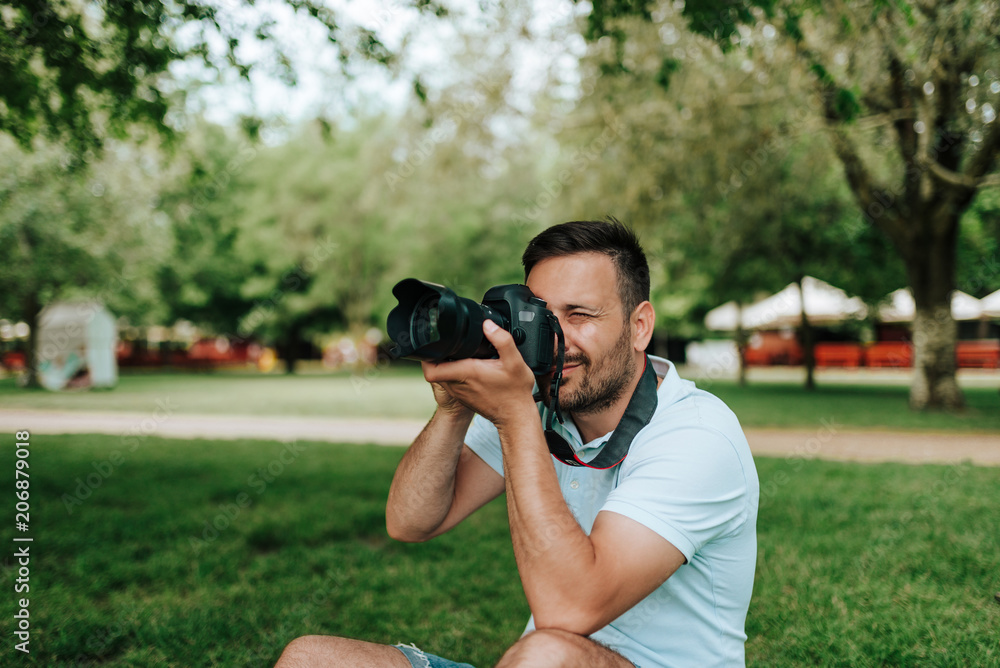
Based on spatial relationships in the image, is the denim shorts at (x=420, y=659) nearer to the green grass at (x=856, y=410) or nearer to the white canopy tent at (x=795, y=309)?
the green grass at (x=856, y=410)

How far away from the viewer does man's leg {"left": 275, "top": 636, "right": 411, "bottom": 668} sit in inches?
60.6

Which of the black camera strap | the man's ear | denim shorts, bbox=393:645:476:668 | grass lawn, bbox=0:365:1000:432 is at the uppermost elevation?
the man's ear

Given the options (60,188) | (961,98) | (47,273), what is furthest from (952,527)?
(47,273)

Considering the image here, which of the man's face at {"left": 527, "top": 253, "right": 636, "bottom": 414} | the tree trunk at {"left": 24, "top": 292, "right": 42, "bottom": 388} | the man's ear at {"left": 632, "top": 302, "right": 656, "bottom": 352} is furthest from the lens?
the tree trunk at {"left": 24, "top": 292, "right": 42, "bottom": 388}

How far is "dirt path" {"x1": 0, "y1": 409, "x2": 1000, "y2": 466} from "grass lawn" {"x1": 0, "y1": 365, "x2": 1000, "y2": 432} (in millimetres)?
705

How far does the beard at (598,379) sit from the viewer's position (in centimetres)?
176

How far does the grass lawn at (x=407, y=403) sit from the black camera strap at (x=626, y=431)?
8.89m

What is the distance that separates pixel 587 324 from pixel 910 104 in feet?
33.6

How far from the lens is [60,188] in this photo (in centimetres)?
1612

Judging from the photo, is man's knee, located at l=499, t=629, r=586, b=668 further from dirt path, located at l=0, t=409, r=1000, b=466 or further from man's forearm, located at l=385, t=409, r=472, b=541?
dirt path, located at l=0, t=409, r=1000, b=466

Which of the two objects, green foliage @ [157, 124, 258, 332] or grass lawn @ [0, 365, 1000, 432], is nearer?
grass lawn @ [0, 365, 1000, 432]

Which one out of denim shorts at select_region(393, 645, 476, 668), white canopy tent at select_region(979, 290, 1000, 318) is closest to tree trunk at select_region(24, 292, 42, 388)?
denim shorts at select_region(393, 645, 476, 668)

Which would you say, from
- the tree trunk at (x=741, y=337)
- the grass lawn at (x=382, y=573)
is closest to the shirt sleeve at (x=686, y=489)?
the grass lawn at (x=382, y=573)

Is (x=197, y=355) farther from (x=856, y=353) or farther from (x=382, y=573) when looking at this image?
(x=382, y=573)
